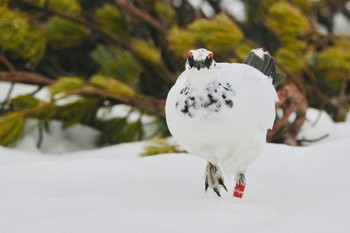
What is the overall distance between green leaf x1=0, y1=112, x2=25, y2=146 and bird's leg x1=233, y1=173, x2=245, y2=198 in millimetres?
1299

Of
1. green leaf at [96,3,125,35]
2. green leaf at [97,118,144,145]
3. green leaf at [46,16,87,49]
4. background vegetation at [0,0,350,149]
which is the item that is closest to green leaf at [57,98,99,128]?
background vegetation at [0,0,350,149]

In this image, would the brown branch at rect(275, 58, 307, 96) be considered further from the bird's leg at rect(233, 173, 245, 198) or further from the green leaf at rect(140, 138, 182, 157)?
the bird's leg at rect(233, 173, 245, 198)

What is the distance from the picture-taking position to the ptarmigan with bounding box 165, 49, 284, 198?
5.50 ft

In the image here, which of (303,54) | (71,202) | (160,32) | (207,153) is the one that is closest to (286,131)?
(303,54)

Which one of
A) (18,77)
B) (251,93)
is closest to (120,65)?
(18,77)

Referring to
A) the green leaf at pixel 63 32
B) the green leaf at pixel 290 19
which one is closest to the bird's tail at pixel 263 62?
the green leaf at pixel 290 19

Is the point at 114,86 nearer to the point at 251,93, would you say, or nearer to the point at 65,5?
the point at 65,5

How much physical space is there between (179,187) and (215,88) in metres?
0.40

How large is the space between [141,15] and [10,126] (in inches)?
33.2

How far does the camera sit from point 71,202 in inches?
68.4

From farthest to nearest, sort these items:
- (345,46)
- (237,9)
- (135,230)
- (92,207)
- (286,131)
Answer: (237,9)
(345,46)
(286,131)
(92,207)
(135,230)

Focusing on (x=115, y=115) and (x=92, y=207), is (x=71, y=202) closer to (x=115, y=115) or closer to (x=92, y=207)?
(x=92, y=207)

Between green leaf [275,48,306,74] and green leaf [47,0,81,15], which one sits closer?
green leaf [275,48,306,74]

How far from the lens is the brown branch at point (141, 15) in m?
3.06
